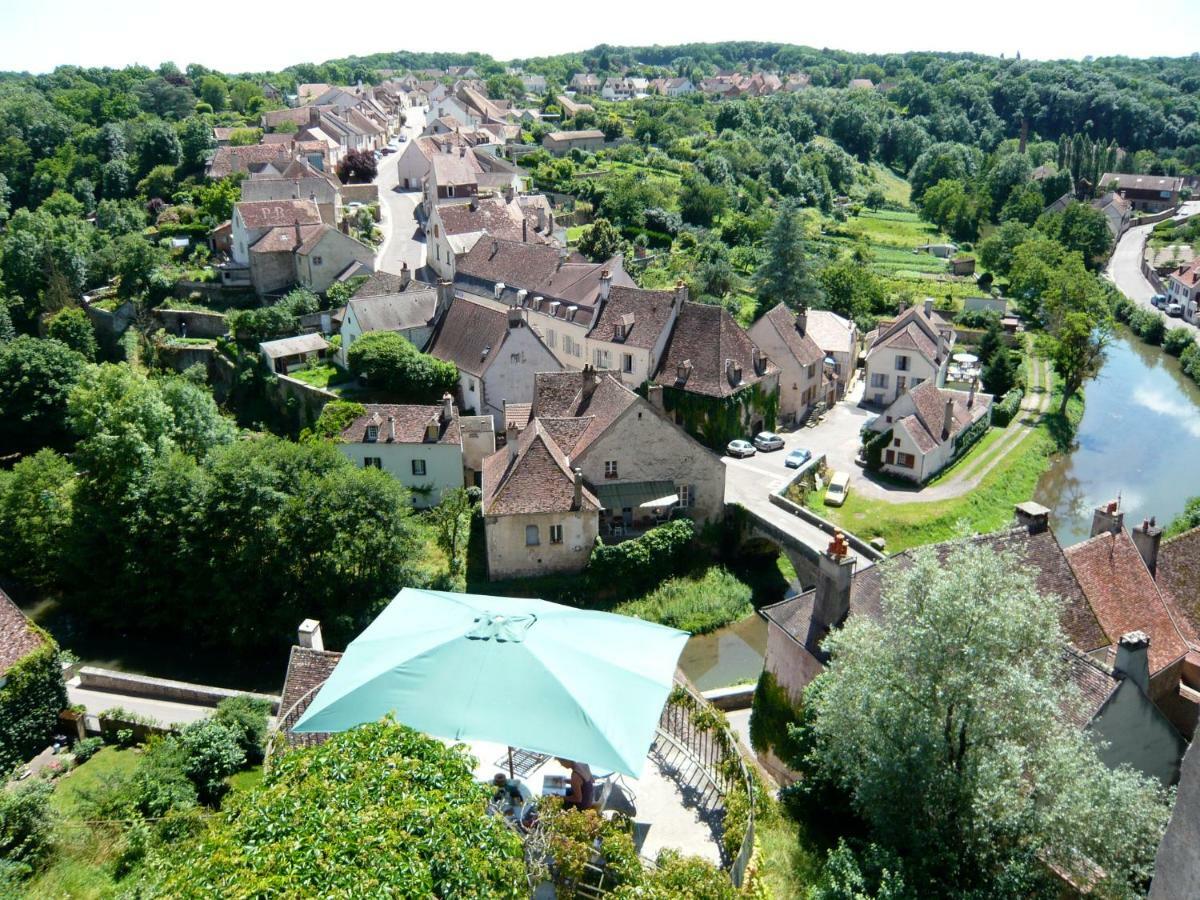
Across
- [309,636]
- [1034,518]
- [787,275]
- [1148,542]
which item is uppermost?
[1034,518]

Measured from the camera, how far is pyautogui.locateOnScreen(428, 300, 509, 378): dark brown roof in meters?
50.3

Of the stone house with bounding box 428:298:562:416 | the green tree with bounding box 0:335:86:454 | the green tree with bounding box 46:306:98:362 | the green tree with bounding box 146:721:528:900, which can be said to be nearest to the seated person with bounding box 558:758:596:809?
the green tree with bounding box 146:721:528:900

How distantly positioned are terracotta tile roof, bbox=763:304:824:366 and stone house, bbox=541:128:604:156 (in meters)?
73.2

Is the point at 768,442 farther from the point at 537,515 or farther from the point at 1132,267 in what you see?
the point at 1132,267

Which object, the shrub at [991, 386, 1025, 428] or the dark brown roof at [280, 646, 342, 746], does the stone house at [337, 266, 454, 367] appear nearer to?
the dark brown roof at [280, 646, 342, 746]

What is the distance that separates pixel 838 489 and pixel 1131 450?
24.8 m

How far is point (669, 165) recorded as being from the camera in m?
114

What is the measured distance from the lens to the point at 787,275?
6806 centimetres

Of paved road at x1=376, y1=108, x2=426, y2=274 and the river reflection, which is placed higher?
paved road at x1=376, y1=108, x2=426, y2=274

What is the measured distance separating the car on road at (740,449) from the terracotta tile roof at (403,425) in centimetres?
1444

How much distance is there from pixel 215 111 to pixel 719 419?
103208 millimetres

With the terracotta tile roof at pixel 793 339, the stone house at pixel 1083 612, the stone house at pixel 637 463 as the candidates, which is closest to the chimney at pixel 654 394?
the stone house at pixel 637 463

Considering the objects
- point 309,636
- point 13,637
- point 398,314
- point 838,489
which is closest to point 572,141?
point 398,314

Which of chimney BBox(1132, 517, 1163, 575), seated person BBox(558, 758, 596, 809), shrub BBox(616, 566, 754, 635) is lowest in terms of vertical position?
shrub BBox(616, 566, 754, 635)
